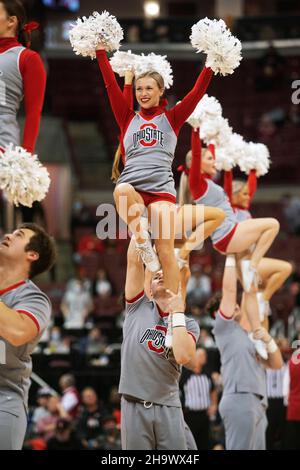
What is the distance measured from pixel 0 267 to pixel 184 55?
54.6 feet

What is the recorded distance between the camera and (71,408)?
10438 mm

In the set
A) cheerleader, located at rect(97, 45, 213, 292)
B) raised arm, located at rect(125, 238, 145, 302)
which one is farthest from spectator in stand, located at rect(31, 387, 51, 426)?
cheerleader, located at rect(97, 45, 213, 292)

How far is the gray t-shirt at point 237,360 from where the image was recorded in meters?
6.58

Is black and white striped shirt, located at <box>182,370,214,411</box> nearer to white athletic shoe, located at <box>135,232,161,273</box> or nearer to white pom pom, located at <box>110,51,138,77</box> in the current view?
white athletic shoe, located at <box>135,232,161,273</box>

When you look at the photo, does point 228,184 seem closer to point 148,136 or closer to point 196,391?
point 148,136

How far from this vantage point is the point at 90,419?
31.9 feet

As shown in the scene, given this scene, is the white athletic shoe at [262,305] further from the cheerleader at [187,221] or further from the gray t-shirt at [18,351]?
the gray t-shirt at [18,351]

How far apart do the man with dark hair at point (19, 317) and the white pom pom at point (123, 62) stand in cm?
133

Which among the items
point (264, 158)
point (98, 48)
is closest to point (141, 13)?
point (264, 158)

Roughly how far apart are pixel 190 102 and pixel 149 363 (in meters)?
1.41

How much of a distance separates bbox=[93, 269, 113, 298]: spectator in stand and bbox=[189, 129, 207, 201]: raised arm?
8.03 metres

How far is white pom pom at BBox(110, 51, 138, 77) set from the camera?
210 inches

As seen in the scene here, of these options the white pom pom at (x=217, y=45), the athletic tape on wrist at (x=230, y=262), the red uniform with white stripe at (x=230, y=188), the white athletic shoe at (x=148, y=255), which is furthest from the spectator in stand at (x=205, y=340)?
the white pom pom at (x=217, y=45)

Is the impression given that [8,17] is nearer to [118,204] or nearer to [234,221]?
[118,204]
